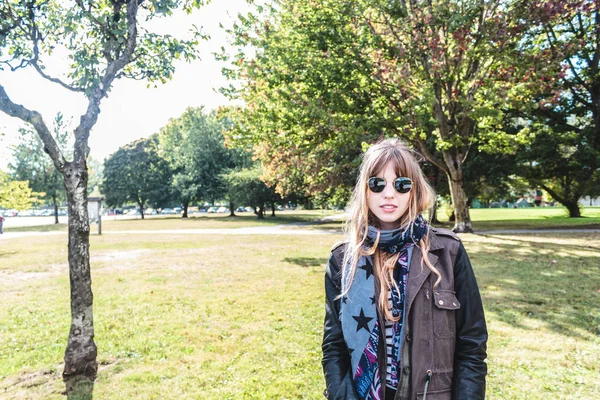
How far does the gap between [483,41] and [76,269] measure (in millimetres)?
14407

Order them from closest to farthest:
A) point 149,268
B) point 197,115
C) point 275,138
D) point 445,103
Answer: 1. point 149,268
2. point 275,138
3. point 445,103
4. point 197,115

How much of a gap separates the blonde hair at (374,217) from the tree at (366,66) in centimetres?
1190

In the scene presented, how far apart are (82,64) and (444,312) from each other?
18.5ft

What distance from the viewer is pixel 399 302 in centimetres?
202

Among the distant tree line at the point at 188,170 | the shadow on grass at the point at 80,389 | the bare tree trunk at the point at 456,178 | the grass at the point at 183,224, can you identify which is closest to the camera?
the shadow on grass at the point at 80,389

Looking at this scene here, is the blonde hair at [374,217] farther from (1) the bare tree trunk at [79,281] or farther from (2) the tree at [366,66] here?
(2) the tree at [366,66]

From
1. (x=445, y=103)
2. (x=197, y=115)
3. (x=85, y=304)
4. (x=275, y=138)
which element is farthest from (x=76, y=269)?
(x=197, y=115)

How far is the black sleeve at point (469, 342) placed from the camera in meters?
1.90

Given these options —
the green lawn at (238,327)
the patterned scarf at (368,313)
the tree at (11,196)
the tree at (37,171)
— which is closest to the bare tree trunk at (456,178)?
the green lawn at (238,327)

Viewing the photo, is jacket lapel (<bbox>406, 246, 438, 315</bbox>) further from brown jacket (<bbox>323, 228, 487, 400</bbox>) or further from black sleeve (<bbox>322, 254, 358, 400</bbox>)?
black sleeve (<bbox>322, 254, 358, 400</bbox>)

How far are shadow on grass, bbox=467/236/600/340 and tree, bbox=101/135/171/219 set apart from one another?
166ft

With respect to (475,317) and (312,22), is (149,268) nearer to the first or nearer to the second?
(312,22)

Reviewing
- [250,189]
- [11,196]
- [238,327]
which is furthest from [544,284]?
[250,189]

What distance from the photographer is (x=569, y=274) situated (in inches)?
372
